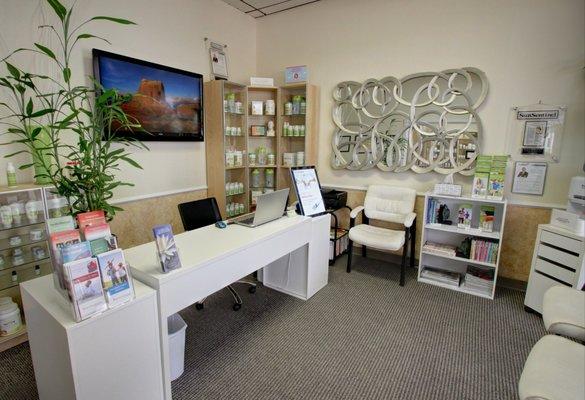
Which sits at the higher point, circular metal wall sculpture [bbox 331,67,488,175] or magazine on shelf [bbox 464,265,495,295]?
circular metal wall sculpture [bbox 331,67,488,175]

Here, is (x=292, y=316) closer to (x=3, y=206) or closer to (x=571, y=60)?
(x=3, y=206)

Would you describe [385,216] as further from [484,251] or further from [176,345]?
[176,345]

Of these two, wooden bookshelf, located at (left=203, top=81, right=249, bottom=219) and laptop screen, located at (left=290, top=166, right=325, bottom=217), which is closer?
laptop screen, located at (left=290, top=166, right=325, bottom=217)

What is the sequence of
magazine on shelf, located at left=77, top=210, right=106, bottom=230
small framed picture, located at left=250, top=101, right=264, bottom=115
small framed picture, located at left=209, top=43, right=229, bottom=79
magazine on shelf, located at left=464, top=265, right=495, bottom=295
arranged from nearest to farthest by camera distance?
magazine on shelf, located at left=77, top=210, right=106, bottom=230 < magazine on shelf, located at left=464, top=265, right=495, bottom=295 < small framed picture, located at left=209, top=43, right=229, bottom=79 < small framed picture, located at left=250, top=101, right=264, bottom=115

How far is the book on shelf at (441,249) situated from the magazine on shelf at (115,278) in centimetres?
289

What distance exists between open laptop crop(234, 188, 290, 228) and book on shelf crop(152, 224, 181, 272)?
793 millimetres

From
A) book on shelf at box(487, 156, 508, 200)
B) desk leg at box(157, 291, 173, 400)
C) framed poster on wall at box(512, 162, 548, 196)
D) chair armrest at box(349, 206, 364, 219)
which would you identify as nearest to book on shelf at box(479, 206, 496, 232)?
book on shelf at box(487, 156, 508, 200)

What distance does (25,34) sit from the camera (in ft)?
7.70

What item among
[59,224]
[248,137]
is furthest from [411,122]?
[59,224]

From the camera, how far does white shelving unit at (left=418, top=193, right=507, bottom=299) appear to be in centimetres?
299

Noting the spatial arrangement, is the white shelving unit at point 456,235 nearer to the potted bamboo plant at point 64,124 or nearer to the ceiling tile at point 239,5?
the potted bamboo plant at point 64,124

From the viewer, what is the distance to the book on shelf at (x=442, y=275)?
10.6ft

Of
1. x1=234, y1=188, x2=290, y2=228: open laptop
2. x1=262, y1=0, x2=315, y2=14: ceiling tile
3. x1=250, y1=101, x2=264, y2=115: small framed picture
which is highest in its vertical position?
x1=262, y1=0, x2=315, y2=14: ceiling tile

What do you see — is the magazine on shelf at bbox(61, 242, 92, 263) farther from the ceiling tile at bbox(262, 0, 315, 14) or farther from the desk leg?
the ceiling tile at bbox(262, 0, 315, 14)
